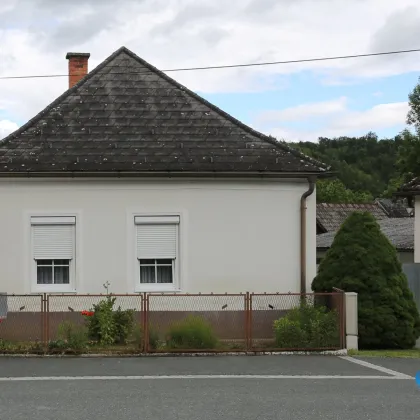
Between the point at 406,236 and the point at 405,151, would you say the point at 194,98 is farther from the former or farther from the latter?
the point at 405,151

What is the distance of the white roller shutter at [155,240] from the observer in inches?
786

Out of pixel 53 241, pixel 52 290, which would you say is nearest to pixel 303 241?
pixel 53 241

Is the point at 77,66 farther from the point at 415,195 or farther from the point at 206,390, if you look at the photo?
the point at 206,390

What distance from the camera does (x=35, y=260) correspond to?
19.8 meters

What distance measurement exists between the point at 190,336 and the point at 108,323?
1702mm

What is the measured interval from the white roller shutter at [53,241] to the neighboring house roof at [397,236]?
1612 centimetres

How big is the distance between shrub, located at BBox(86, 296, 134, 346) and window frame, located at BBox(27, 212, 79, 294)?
6.57ft

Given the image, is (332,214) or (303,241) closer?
(303,241)

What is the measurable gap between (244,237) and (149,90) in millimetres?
4686

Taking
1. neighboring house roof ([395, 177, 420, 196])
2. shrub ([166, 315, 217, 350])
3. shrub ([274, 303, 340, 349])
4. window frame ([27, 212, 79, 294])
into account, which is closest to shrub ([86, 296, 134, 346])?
shrub ([166, 315, 217, 350])

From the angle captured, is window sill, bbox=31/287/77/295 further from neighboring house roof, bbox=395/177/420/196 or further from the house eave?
neighboring house roof, bbox=395/177/420/196

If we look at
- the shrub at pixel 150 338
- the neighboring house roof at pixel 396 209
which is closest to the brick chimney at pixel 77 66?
the shrub at pixel 150 338

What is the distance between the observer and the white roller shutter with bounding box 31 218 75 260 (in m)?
19.8

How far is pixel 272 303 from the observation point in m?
19.5
